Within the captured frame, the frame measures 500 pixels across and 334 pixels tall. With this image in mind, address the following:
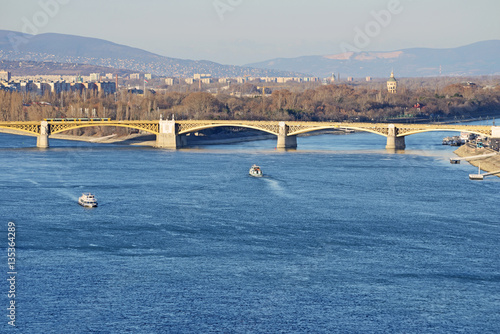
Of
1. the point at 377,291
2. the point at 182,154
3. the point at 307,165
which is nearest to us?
the point at 377,291

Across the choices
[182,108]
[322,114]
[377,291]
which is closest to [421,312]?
[377,291]

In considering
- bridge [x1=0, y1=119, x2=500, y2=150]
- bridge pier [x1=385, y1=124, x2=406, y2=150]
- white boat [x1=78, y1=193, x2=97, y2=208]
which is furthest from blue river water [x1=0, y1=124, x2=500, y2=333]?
bridge [x1=0, y1=119, x2=500, y2=150]

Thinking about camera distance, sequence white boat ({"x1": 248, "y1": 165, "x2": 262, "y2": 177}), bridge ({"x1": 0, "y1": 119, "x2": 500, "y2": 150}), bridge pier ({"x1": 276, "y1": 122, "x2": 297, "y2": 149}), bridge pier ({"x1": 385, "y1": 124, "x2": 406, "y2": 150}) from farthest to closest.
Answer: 1. bridge pier ({"x1": 276, "y1": 122, "x2": 297, "y2": 149})
2. bridge ({"x1": 0, "y1": 119, "x2": 500, "y2": 150})
3. bridge pier ({"x1": 385, "y1": 124, "x2": 406, "y2": 150})
4. white boat ({"x1": 248, "y1": 165, "x2": 262, "y2": 177})

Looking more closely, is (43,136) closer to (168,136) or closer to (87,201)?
(168,136)

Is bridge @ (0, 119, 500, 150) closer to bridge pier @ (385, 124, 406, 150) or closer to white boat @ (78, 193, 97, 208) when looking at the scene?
bridge pier @ (385, 124, 406, 150)

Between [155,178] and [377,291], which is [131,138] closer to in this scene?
[155,178]

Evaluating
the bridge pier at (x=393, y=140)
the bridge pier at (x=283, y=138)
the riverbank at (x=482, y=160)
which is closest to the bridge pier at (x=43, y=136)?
the bridge pier at (x=283, y=138)
